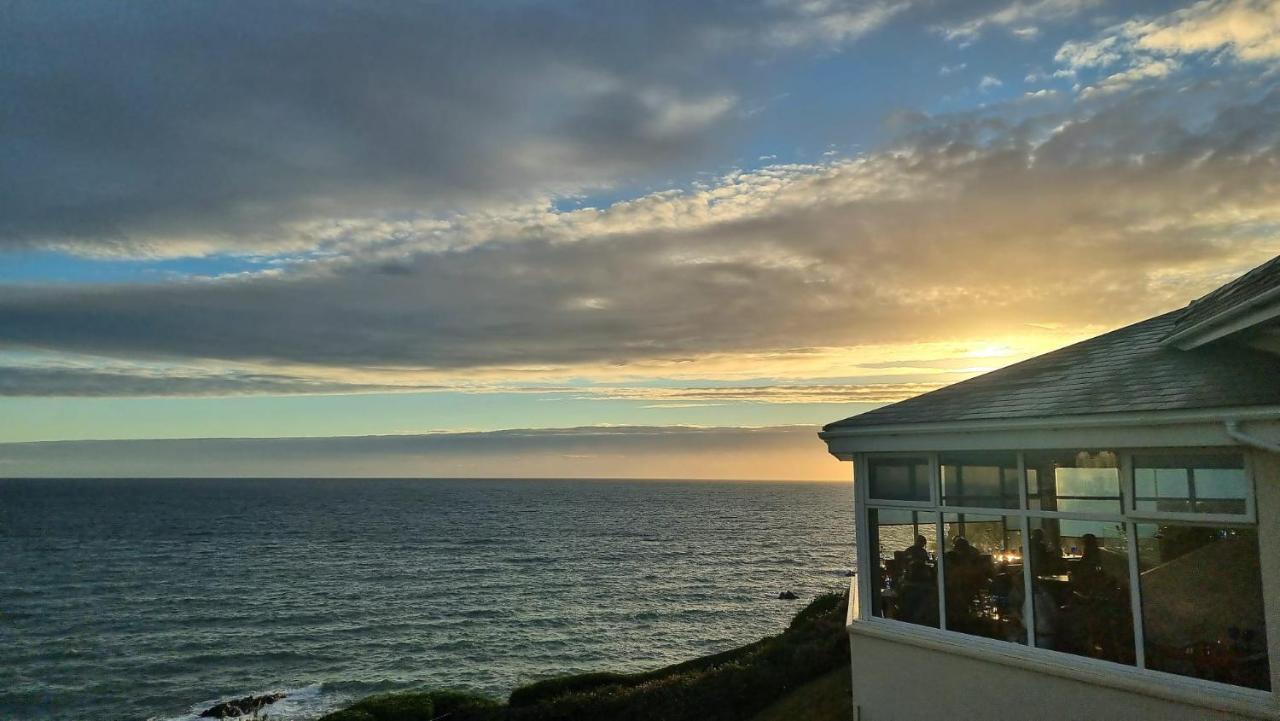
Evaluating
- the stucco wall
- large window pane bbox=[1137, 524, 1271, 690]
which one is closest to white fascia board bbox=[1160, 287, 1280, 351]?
large window pane bbox=[1137, 524, 1271, 690]

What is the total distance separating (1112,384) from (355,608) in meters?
43.3

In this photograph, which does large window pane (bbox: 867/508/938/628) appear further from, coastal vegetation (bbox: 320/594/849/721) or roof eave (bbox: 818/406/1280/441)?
coastal vegetation (bbox: 320/594/849/721)

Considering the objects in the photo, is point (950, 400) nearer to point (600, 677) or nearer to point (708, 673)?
point (708, 673)

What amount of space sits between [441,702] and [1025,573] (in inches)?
808

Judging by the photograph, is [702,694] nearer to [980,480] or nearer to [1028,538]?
[980,480]

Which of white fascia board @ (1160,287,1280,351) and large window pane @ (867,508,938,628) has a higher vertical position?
white fascia board @ (1160,287,1280,351)

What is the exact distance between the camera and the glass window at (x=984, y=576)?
944 centimetres

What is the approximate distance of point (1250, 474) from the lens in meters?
7.21

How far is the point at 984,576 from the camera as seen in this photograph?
990cm

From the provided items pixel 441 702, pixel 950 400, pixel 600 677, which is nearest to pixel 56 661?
pixel 441 702

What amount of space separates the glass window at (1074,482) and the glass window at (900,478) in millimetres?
1532

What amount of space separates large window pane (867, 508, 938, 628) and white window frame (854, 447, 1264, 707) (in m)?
0.09

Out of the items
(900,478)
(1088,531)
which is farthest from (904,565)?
(1088,531)

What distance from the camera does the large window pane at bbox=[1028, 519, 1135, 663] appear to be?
8.27m
